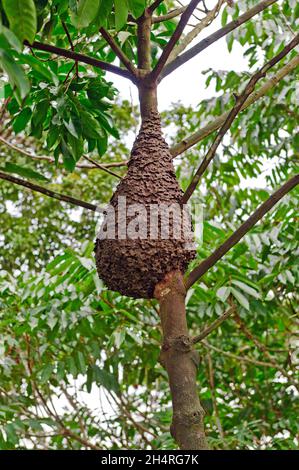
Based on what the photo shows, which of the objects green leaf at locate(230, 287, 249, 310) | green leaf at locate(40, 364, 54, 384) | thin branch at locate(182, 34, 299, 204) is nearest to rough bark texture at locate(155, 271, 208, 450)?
thin branch at locate(182, 34, 299, 204)

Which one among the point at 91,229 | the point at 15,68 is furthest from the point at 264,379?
the point at 15,68

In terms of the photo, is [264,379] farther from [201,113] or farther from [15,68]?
[15,68]

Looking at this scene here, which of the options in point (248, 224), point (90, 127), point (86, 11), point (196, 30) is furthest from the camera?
point (196, 30)

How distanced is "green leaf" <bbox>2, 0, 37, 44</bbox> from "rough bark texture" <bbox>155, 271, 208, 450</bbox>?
1.87ft

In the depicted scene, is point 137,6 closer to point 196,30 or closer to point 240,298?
point 196,30

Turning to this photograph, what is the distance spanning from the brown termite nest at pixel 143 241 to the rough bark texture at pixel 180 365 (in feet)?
0.13

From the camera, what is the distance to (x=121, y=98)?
19.3 ft

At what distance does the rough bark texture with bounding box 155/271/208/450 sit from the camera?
1.18m

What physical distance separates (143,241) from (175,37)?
410 millimetres

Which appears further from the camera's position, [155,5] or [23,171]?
[155,5]

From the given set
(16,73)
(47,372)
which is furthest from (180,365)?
(47,372)

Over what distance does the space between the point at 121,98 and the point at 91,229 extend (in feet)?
4.06

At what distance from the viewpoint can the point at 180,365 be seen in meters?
1.24

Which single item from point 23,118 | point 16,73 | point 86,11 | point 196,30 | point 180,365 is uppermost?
point 196,30
